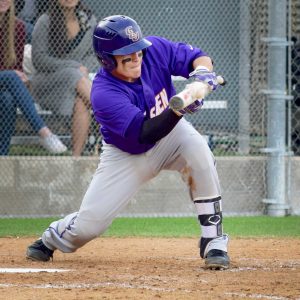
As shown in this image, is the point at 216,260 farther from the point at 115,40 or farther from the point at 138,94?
the point at 115,40

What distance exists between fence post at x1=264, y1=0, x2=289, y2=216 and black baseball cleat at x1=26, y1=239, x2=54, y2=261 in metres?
3.37

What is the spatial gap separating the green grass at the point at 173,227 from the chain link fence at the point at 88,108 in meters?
0.23

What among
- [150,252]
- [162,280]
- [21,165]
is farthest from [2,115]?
[162,280]

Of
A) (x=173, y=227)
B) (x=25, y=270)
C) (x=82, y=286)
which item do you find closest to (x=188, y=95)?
(x=82, y=286)

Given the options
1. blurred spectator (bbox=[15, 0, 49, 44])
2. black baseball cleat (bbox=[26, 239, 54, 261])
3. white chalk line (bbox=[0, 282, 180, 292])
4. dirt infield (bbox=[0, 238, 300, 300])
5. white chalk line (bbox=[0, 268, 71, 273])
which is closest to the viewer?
dirt infield (bbox=[0, 238, 300, 300])

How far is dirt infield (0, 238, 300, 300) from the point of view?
466 cm

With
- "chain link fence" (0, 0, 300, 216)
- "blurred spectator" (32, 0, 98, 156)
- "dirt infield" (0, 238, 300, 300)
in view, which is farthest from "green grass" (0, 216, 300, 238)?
"blurred spectator" (32, 0, 98, 156)

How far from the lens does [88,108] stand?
892 centimetres

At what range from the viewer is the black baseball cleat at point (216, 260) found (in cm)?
552

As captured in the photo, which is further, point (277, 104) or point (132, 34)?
point (277, 104)

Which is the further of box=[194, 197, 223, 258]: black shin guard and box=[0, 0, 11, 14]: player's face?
box=[0, 0, 11, 14]: player's face

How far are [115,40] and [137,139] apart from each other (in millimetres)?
629

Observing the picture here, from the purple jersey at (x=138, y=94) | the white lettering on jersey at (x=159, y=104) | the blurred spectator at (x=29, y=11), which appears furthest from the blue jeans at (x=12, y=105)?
the white lettering on jersey at (x=159, y=104)

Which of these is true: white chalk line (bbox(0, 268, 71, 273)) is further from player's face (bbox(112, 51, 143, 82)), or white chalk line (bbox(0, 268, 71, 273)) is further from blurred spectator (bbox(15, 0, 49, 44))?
blurred spectator (bbox(15, 0, 49, 44))
